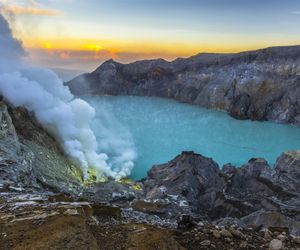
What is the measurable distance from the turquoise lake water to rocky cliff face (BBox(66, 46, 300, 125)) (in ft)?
25.5

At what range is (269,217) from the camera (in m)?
15.9

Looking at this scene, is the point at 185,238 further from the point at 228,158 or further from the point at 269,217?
the point at 228,158

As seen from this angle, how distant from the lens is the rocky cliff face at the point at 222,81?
100 m

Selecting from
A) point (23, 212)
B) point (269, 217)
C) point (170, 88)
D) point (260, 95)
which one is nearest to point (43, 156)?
point (269, 217)

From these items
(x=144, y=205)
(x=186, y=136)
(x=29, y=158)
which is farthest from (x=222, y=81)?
(x=144, y=205)

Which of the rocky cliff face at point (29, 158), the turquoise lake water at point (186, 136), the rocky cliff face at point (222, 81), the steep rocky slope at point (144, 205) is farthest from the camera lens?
the rocky cliff face at point (222, 81)

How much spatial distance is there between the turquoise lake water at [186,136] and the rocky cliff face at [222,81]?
777 cm

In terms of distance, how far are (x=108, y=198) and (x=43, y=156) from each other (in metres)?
6.77

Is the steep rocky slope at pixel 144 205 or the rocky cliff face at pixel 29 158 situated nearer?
the steep rocky slope at pixel 144 205

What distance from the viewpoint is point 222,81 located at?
4582 inches

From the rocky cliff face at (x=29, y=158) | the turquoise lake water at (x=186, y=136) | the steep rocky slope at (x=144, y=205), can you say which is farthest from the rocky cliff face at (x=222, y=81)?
the rocky cliff face at (x=29, y=158)

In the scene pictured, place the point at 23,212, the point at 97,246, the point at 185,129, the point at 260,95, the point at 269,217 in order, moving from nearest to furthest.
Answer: the point at 97,246 → the point at 23,212 → the point at 269,217 → the point at 185,129 → the point at 260,95

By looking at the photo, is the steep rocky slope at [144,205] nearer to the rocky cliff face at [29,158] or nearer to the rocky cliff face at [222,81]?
the rocky cliff face at [29,158]

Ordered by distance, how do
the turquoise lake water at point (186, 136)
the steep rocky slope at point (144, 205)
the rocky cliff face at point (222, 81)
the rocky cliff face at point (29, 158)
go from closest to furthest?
the steep rocky slope at point (144, 205)
the rocky cliff face at point (29, 158)
the turquoise lake water at point (186, 136)
the rocky cliff face at point (222, 81)
